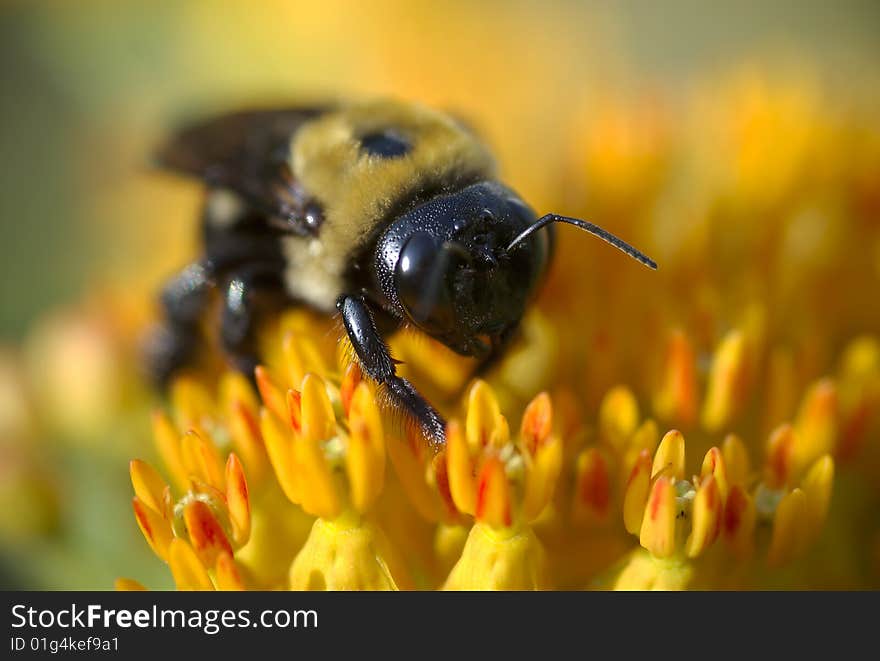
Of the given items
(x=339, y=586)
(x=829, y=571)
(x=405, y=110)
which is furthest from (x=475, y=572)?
(x=405, y=110)

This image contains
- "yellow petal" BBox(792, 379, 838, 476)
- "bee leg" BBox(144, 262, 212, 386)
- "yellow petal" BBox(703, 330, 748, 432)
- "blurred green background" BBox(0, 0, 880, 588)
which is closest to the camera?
"yellow petal" BBox(792, 379, 838, 476)

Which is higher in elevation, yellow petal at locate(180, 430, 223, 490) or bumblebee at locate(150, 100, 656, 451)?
bumblebee at locate(150, 100, 656, 451)

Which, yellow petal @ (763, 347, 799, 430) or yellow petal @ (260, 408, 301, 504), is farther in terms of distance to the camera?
yellow petal @ (763, 347, 799, 430)

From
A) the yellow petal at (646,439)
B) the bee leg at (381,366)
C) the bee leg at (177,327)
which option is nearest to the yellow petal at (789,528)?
the yellow petal at (646,439)

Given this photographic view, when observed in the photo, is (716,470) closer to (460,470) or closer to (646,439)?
(646,439)

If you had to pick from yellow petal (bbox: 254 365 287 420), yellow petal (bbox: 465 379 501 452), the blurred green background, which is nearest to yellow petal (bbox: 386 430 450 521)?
yellow petal (bbox: 465 379 501 452)

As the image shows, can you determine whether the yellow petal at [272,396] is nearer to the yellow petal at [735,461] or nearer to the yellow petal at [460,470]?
the yellow petal at [460,470]

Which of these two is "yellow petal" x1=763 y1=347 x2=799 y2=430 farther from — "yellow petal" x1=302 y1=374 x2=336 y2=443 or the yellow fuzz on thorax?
"yellow petal" x1=302 y1=374 x2=336 y2=443
